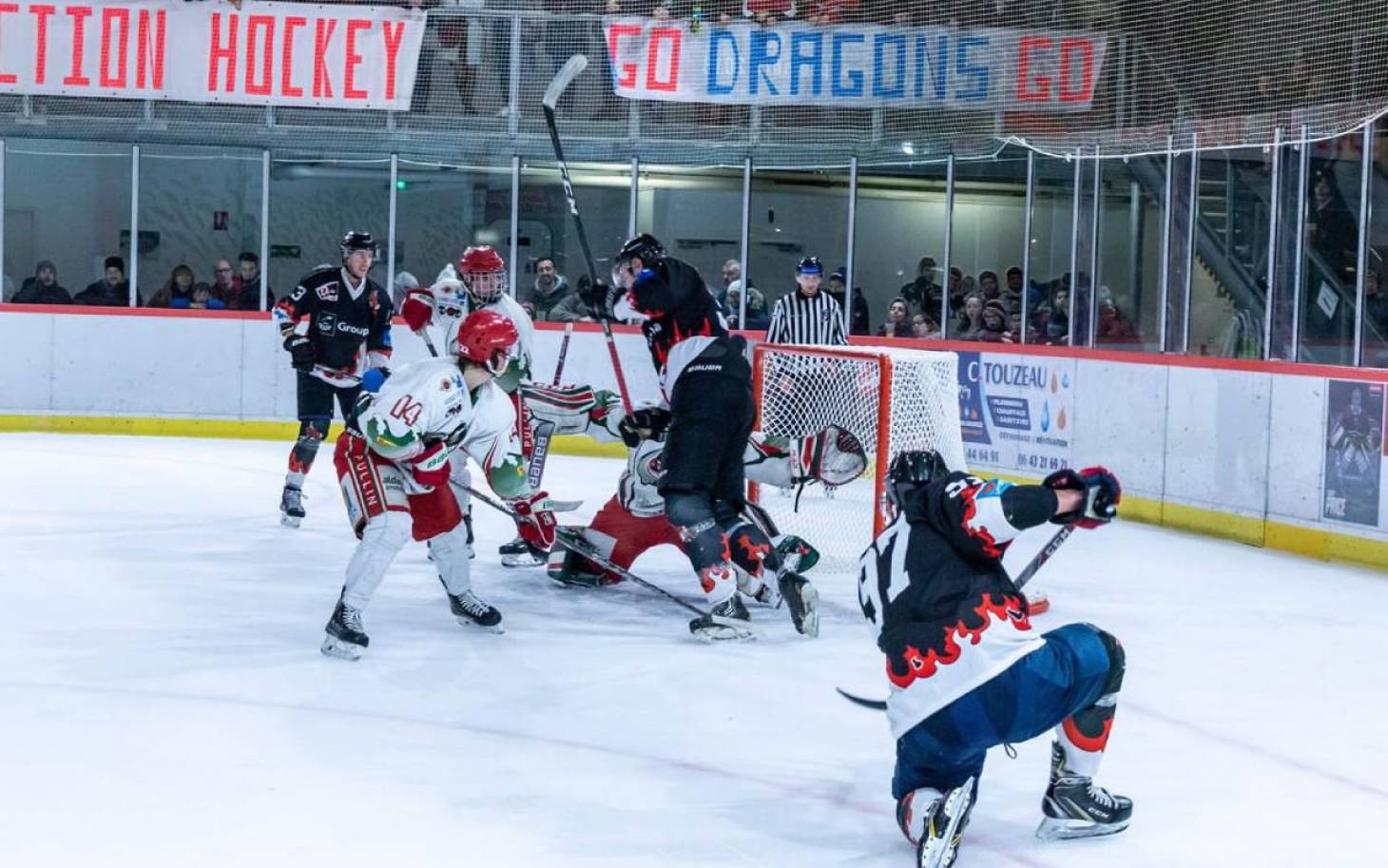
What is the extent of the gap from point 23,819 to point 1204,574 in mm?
4874

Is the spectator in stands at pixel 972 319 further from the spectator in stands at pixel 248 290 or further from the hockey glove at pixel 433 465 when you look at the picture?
the hockey glove at pixel 433 465

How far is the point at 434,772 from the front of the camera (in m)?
3.50

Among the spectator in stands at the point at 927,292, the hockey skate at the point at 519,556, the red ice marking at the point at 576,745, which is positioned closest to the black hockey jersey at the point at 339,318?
the hockey skate at the point at 519,556

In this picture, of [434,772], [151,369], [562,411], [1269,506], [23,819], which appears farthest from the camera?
[151,369]

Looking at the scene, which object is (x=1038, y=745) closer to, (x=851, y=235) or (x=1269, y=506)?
(x=1269, y=506)

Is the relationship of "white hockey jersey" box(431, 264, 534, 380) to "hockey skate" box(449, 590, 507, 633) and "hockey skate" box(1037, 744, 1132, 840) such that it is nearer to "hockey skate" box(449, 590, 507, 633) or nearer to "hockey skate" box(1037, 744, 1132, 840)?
"hockey skate" box(449, 590, 507, 633)

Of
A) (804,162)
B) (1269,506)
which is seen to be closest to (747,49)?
(804,162)

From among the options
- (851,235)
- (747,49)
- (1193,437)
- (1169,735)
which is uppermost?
(747,49)

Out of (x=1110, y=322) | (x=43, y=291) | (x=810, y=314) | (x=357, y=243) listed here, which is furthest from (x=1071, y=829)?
(x=43, y=291)

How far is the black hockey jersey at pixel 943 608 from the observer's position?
2.95 metres

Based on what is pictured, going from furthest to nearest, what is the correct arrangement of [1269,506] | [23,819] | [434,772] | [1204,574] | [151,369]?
[151,369] → [1269,506] → [1204,574] → [434,772] → [23,819]

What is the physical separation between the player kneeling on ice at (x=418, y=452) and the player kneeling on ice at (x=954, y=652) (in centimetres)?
169

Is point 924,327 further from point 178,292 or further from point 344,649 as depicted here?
point 344,649

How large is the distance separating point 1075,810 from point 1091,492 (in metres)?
0.66
